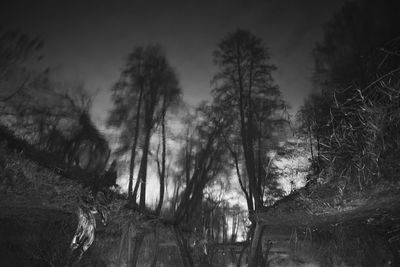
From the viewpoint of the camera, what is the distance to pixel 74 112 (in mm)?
14008

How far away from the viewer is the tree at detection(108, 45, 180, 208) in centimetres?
1291

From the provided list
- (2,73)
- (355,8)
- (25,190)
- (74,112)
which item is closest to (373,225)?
(355,8)

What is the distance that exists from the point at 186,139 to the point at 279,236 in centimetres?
794

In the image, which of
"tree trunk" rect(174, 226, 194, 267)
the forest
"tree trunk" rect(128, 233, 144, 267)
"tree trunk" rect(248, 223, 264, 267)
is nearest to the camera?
the forest

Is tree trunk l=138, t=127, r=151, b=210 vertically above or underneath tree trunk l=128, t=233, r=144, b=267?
above

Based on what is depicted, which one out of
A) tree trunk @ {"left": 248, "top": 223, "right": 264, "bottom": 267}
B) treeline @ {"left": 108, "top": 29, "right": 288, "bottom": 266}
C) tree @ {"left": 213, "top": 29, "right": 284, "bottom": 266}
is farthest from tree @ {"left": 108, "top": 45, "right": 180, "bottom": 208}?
tree trunk @ {"left": 248, "top": 223, "right": 264, "bottom": 267}

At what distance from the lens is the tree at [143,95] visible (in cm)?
1291

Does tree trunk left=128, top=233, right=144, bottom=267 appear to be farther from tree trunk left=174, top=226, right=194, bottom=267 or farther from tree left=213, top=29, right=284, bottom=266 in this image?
tree left=213, top=29, right=284, bottom=266

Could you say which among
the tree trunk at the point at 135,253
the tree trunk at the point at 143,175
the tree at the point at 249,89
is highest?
the tree at the point at 249,89

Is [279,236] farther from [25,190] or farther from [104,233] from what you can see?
[25,190]

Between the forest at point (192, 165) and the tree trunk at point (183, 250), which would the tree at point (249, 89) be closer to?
the forest at point (192, 165)

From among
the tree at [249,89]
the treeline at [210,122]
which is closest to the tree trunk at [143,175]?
the treeline at [210,122]

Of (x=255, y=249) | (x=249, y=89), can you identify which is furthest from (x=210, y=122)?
(x=255, y=249)

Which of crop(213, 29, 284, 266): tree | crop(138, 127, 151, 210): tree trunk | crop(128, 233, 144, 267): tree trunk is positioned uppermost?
crop(213, 29, 284, 266): tree
